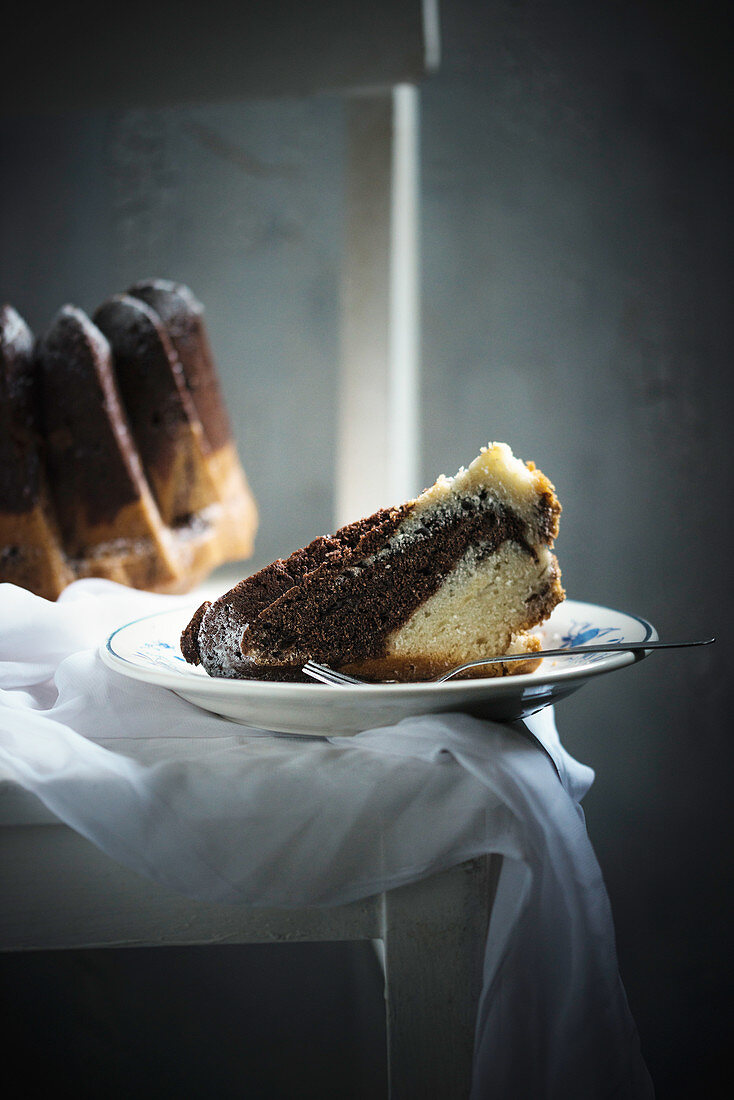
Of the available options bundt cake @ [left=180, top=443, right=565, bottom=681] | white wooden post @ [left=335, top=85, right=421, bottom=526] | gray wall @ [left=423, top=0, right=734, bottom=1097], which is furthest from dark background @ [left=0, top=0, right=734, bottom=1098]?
bundt cake @ [left=180, top=443, right=565, bottom=681]

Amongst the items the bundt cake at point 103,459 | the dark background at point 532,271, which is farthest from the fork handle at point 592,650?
the dark background at point 532,271

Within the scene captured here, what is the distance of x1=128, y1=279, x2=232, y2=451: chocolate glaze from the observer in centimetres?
74

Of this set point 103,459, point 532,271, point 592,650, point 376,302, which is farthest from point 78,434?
point 532,271

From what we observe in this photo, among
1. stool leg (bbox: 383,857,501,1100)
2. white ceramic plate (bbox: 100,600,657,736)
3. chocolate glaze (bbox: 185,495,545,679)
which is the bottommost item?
stool leg (bbox: 383,857,501,1100)

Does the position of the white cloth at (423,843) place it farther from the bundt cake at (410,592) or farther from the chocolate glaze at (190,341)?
the chocolate glaze at (190,341)

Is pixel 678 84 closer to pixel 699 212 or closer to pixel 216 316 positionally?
pixel 699 212

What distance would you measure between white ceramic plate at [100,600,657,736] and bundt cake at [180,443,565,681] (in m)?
0.03

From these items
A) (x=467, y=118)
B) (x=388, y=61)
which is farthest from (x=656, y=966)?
(x=467, y=118)

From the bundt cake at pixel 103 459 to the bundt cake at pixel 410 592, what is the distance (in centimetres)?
25

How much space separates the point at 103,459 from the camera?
625 millimetres

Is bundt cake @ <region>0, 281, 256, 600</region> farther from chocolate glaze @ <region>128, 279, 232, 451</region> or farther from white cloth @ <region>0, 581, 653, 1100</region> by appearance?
white cloth @ <region>0, 581, 653, 1100</region>

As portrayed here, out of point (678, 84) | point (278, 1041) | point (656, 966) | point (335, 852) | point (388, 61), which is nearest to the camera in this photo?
point (335, 852)

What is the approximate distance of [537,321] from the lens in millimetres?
1693

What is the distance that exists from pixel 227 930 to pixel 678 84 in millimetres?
1802
